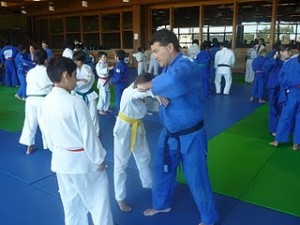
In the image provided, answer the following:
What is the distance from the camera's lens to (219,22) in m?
13.8

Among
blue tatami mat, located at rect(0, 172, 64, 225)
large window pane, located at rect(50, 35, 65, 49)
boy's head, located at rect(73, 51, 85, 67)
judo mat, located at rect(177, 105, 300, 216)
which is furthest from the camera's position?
large window pane, located at rect(50, 35, 65, 49)

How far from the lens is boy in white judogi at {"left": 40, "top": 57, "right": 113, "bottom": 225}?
1960 mm

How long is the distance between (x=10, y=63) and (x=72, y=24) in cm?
917

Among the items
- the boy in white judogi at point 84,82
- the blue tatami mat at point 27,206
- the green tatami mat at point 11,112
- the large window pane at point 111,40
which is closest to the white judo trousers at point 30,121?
the boy in white judogi at point 84,82

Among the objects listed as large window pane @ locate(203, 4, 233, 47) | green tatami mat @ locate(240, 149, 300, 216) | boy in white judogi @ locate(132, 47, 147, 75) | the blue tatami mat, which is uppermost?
large window pane @ locate(203, 4, 233, 47)

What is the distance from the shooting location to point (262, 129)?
5574mm

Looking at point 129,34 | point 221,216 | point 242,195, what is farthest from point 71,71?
point 129,34

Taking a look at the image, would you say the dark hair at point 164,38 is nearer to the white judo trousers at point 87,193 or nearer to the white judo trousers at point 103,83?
the white judo trousers at point 87,193

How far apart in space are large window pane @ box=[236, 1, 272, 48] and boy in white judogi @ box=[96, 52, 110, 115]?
28.4ft

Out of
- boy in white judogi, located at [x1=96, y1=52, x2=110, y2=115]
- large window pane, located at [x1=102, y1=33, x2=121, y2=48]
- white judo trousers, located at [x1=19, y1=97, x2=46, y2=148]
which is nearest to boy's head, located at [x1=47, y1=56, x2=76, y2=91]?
white judo trousers, located at [x1=19, y1=97, x2=46, y2=148]

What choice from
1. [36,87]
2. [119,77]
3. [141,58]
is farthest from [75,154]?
[141,58]

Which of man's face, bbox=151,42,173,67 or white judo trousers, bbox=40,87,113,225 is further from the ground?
man's face, bbox=151,42,173,67

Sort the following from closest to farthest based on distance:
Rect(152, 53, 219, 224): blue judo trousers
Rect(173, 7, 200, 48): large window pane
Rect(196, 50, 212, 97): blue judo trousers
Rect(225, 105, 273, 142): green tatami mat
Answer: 1. Rect(152, 53, 219, 224): blue judo trousers
2. Rect(225, 105, 273, 142): green tatami mat
3. Rect(196, 50, 212, 97): blue judo trousers
4. Rect(173, 7, 200, 48): large window pane

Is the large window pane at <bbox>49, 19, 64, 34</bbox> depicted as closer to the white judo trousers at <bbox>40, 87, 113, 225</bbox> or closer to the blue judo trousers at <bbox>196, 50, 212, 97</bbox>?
the blue judo trousers at <bbox>196, 50, 212, 97</bbox>
